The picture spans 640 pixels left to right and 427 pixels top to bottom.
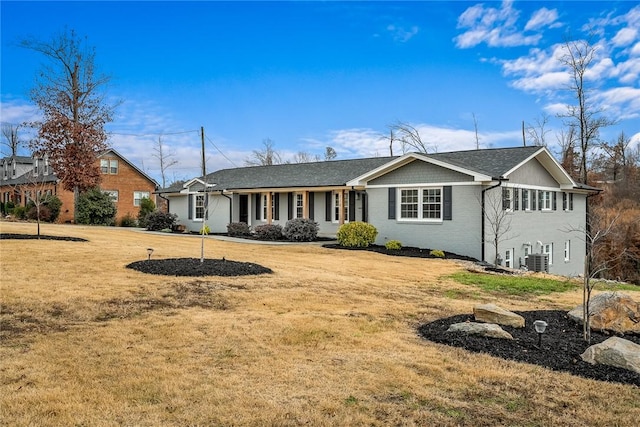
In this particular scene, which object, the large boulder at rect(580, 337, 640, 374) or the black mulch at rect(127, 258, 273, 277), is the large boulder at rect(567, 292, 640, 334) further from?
the black mulch at rect(127, 258, 273, 277)

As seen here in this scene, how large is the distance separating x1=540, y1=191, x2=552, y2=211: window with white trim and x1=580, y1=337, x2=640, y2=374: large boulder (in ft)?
60.7

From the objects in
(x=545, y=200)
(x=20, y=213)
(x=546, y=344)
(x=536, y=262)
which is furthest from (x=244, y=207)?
(x=546, y=344)

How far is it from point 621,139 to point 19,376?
52.5 m

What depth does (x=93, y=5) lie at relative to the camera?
15602mm

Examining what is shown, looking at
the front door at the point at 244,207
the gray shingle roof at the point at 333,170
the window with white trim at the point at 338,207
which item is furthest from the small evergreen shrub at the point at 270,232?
the front door at the point at 244,207

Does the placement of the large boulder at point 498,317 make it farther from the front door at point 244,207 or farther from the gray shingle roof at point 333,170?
the front door at point 244,207

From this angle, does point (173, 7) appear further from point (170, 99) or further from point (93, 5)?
point (170, 99)

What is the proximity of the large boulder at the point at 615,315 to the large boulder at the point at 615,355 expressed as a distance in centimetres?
179

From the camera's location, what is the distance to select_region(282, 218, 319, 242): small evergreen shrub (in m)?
23.2

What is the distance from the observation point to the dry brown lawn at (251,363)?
431 cm

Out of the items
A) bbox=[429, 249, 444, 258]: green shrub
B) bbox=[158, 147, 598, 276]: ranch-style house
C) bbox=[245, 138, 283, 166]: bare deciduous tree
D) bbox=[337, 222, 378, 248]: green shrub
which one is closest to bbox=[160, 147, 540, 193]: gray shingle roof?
bbox=[158, 147, 598, 276]: ranch-style house

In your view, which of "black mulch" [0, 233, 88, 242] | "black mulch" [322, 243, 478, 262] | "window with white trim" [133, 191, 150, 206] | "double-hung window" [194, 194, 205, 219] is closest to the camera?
"black mulch" [0, 233, 88, 242]

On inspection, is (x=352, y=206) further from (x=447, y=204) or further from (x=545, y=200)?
(x=545, y=200)

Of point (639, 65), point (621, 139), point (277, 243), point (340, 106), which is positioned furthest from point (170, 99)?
point (621, 139)
